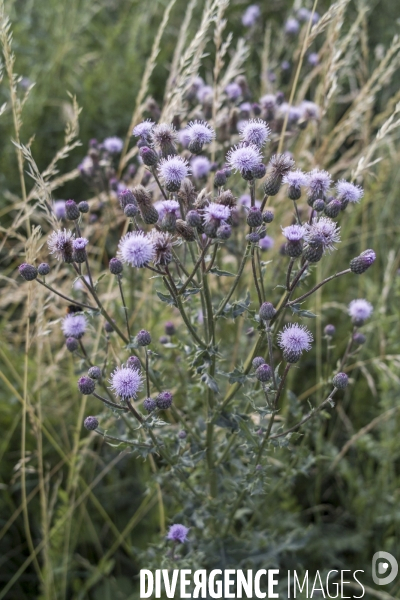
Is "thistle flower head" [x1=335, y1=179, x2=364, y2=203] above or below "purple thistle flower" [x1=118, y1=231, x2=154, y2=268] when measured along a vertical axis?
above

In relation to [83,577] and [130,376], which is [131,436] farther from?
[83,577]

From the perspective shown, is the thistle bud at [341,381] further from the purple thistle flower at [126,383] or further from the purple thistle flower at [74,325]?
the purple thistle flower at [74,325]

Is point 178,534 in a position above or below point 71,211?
below

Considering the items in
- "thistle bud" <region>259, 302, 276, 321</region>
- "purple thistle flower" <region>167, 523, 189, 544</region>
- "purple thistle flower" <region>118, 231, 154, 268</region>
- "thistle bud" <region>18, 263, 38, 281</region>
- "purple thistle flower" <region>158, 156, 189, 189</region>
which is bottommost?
"purple thistle flower" <region>167, 523, 189, 544</region>

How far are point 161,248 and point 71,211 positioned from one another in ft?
1.14

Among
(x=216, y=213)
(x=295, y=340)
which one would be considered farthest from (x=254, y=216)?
(x=295, y=340)

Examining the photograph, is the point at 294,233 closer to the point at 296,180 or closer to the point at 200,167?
the point at 296,180

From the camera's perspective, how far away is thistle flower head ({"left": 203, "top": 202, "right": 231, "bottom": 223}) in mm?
1605

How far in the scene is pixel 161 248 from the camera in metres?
1.59

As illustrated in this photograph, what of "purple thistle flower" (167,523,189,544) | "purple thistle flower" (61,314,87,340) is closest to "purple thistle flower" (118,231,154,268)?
"purple thistle flower" (61,314,87,340)

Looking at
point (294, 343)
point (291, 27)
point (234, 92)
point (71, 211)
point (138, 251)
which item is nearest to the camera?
point (138, 251)

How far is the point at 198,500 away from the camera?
2.11 meters

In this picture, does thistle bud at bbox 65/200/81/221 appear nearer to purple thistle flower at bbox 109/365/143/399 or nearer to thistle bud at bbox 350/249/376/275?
purple thistle flower at bbox 109/365/143/399

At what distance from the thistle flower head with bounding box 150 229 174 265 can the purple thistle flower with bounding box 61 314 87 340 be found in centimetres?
50
